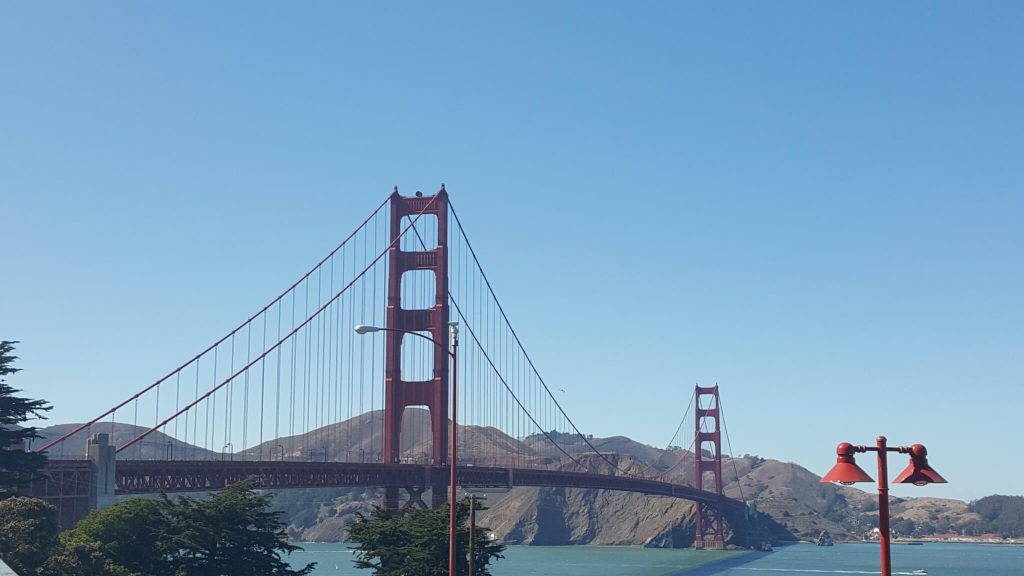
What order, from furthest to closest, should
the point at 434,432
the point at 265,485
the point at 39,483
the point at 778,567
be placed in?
1. the point at 778,567
2. the point at 434,432
3. the point at 265,485
4. the point at 39,483

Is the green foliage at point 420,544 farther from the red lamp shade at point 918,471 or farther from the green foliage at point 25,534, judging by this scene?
the red lamp shade at point 918,471

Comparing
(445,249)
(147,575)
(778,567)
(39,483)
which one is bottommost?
(778,567)

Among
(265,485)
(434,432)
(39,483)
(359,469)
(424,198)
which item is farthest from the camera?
(424,198)

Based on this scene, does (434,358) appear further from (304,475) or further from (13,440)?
(13,440)

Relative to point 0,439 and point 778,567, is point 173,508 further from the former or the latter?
point 778,567

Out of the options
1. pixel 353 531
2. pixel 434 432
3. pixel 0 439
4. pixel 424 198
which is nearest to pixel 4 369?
pixel 0 439

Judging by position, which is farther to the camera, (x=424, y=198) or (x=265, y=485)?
(x=424, y=198)

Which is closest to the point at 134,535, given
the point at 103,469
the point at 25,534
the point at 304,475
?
the point at 103,469

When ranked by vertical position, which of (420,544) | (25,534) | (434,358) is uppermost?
(434,358)

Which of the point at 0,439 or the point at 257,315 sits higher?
the point at 257,315
